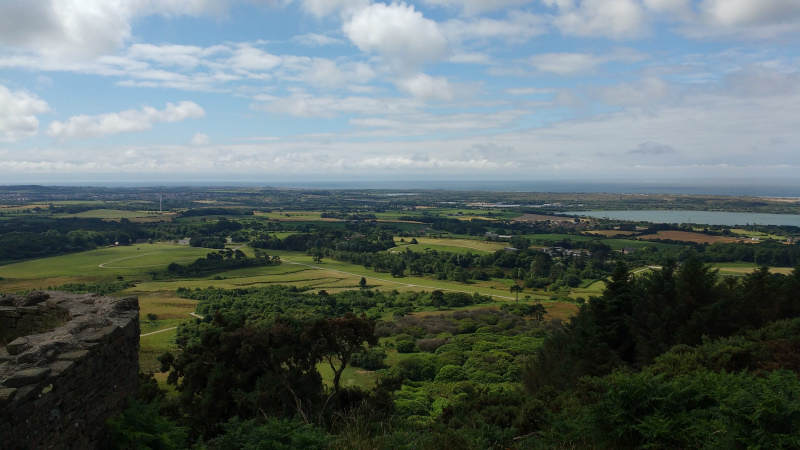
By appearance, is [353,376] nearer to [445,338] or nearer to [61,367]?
[445,338]

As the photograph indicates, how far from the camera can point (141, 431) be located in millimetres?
6777

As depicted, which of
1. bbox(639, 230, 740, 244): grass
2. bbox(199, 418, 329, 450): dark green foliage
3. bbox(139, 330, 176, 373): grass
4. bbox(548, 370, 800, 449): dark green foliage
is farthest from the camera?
bbox(639, 230, 740, 244): grass

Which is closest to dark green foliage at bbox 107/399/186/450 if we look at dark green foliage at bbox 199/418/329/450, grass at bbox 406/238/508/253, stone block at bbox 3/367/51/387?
dark green foliage at bbox 199/418/329/450

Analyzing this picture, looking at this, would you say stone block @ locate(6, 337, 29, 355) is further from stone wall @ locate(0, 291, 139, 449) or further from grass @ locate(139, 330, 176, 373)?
grass @ locate(139, 330, 176, 373)

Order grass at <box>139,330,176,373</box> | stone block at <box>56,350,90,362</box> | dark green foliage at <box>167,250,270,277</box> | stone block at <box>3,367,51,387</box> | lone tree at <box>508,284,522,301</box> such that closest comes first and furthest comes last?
stone block at <box>3,367,51,387</box>
stone block at <box>56,350,90,362</box>
grass at <box>139,330,176,373</box>
lone tree at <box>508,284,522,301</box>
dark green foliage at <box>167,250,270,277</box>

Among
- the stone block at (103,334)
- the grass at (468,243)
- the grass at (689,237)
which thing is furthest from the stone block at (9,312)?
the grass at (689,237)

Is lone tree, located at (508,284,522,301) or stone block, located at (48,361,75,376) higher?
stone block, located at (48,361,75,376)

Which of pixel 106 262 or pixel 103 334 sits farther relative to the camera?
pixel 106 262

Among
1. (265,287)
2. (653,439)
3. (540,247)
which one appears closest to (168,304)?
(265,287)

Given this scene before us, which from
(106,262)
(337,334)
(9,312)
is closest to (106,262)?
(106,262)

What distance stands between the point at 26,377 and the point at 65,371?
49cm

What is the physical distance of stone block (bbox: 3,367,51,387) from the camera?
16.5ft

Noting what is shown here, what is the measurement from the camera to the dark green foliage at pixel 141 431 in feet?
21.6

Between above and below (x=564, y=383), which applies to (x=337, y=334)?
above
